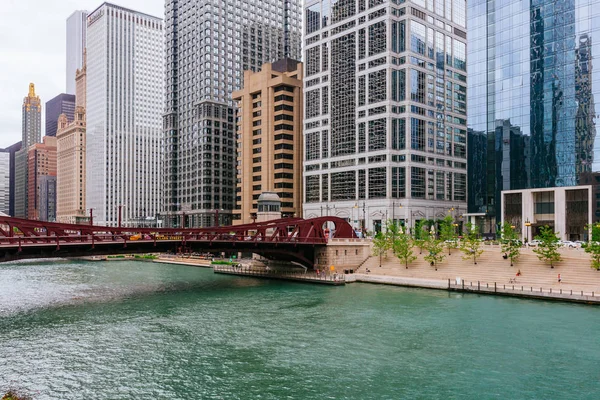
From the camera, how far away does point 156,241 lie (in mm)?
77188

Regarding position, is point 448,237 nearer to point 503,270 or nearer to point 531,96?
point 503,270

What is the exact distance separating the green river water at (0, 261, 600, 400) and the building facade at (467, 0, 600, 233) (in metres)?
54.9

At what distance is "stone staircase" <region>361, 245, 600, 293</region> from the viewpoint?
73375mm

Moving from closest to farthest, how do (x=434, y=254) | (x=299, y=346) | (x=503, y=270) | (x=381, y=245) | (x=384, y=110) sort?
(x=299, y=346)
(x=503, y=270)
(x=434, y=254)
(x=381, y=245)
(x=384, y=110)

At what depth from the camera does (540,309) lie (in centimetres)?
6191

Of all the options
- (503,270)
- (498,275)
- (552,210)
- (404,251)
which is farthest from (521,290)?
(552,210)

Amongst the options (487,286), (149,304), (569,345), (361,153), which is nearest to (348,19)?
(361,153)

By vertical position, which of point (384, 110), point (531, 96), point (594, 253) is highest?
point (384, 110)

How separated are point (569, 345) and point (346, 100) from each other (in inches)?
4291

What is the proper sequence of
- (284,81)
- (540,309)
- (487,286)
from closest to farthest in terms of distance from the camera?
(540,309) < (487,286) < (284,81)

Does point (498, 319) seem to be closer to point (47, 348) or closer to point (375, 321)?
point (375, 321)

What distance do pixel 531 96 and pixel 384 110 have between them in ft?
118

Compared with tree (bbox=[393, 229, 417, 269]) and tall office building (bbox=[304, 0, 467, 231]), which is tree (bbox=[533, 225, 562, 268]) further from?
tall office building (bbox=[304, 0, 467, 231])

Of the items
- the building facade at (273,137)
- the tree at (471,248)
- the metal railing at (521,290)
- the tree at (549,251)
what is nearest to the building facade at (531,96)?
the tree at (549,251)
